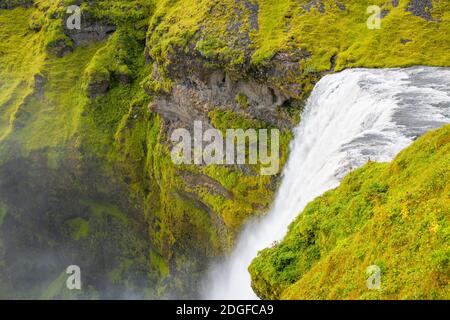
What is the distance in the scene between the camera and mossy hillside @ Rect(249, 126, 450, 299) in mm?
9367

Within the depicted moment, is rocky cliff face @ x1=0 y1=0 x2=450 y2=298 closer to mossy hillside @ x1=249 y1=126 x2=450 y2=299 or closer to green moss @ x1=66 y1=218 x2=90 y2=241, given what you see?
green moss @ x1=66 y1=218 x2=90 y2=241

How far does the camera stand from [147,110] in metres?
54.0

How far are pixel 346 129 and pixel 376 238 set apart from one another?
1298 cm

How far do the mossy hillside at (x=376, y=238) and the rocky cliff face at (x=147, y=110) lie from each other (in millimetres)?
18775

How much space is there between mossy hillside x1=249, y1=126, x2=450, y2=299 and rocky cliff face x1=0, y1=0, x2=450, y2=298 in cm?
1877

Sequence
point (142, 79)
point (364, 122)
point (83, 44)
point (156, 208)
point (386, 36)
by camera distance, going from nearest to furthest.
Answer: point (364, 122), point (386, 36), point (156, 208), point (142, 79), point (83, 44)

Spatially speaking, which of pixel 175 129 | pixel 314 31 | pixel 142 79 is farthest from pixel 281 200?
pixel 142 79

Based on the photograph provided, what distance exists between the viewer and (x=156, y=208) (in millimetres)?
52719

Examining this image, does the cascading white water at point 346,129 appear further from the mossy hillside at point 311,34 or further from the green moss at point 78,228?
the green moss at point 78,228

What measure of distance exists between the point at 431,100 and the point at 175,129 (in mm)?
29370

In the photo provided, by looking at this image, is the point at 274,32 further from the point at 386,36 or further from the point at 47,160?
the point at 47,160

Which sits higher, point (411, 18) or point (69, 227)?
point (411, 18)

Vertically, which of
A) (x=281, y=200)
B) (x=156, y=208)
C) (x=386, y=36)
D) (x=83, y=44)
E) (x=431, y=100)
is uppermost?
(x=83, y=44)

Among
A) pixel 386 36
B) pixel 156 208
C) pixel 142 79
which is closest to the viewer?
pixel 386 36
